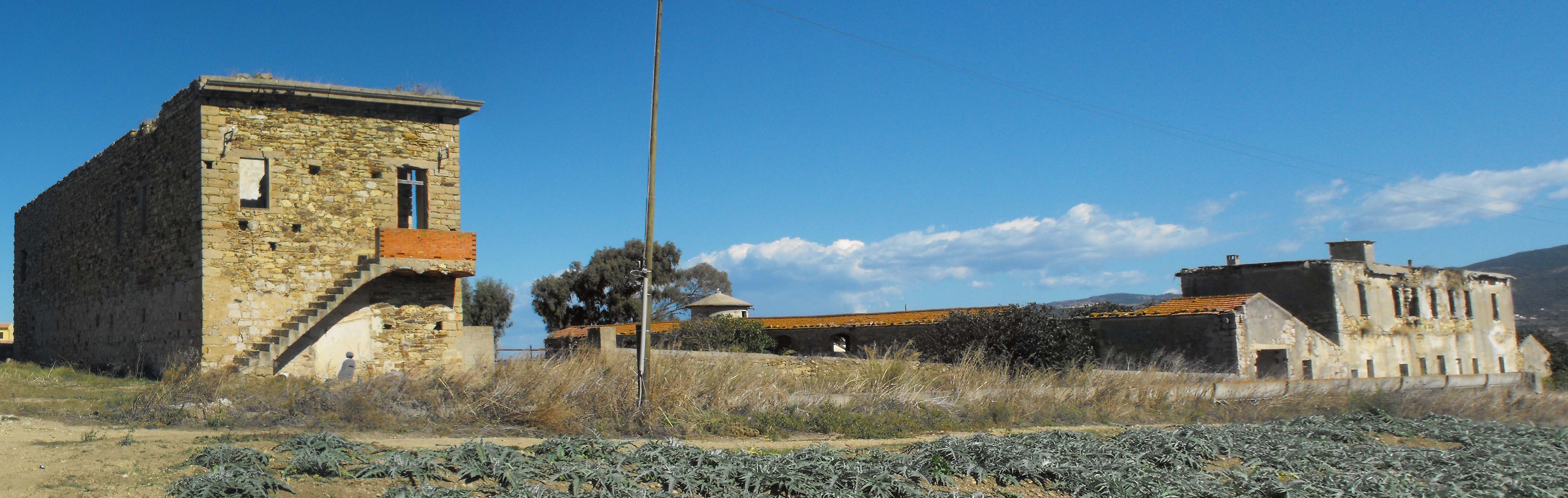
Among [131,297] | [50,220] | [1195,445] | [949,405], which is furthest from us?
[50,220]

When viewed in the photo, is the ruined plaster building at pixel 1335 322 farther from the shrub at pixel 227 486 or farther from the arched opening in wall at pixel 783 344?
the shrub at pixel 227 486

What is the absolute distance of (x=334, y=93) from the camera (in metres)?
Result: 18.2

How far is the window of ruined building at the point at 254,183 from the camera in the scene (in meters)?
17.9

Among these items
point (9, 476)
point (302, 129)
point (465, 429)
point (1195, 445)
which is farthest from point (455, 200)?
point (1195, 445)

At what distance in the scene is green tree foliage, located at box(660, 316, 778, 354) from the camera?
28.9 meters

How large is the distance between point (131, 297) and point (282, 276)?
206 inches

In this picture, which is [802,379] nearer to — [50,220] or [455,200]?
[455,200]

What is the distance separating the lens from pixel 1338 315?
28828 millimetres

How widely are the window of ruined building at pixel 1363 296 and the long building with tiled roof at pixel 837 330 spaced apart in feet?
44.4

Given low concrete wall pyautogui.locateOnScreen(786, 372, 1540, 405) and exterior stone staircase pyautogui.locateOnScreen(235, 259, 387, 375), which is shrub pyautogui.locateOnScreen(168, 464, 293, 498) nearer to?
low concrete wall pyautogui.locateOnScreen(786, 372, 1540, 405)

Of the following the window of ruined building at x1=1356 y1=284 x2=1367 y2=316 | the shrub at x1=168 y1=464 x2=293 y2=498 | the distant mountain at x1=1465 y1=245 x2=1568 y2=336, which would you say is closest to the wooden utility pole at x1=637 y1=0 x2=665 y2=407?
the shrub at x1=168 y1=464 x2=293 y2=498

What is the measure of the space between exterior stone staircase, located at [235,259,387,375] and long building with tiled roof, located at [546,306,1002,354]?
8218 millimetres

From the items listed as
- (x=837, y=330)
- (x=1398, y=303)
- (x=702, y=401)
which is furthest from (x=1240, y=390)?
(x=1398, y=303)

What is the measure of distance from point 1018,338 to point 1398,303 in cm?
1795
